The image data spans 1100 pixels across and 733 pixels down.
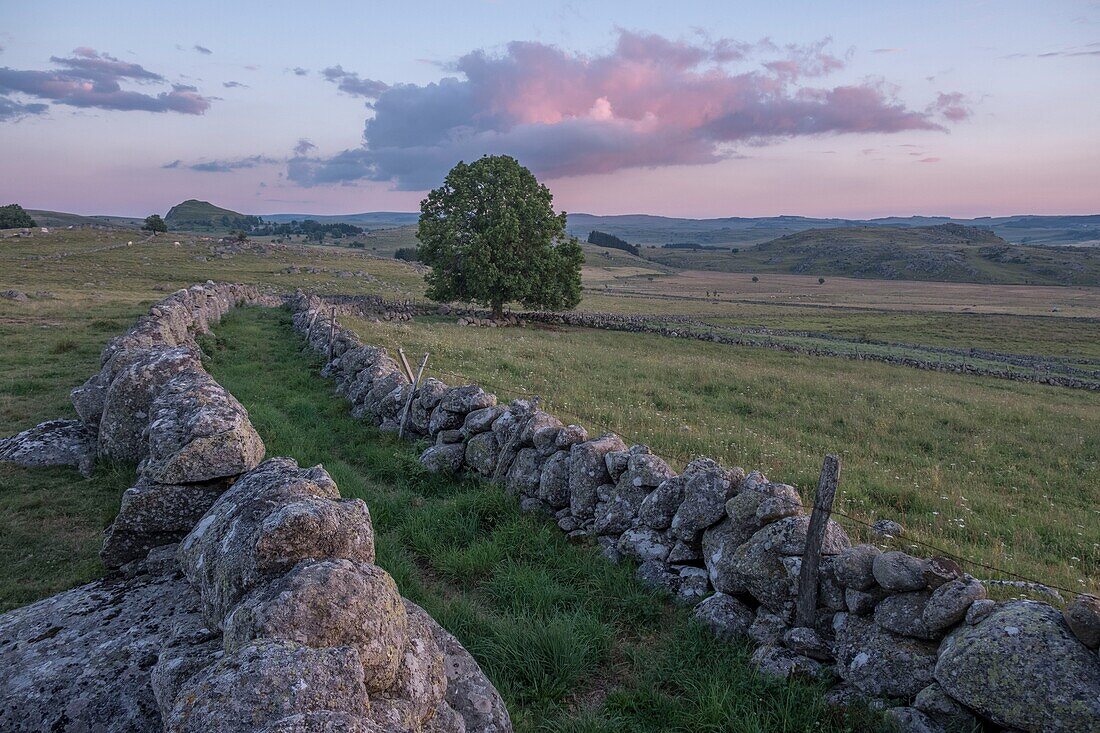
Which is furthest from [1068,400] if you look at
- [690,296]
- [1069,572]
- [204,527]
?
[690,296]

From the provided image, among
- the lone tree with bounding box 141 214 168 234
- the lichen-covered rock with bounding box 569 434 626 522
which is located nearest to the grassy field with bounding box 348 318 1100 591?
the lichen-covered rock with bounding box 569 434 626 522

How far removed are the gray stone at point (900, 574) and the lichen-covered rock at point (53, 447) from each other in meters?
11.4

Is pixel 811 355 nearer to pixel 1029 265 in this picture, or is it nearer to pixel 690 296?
pixel 690 296

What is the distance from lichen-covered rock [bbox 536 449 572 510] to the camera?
9789mm

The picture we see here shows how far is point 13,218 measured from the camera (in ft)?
341

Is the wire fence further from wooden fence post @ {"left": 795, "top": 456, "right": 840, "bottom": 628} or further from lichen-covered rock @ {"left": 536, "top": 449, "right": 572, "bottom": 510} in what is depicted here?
lichen-covered rock @ {"left": 536, "top": 449, "right": 572, "bottom": 510}

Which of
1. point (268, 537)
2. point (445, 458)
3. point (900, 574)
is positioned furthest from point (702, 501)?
point (445, 458)

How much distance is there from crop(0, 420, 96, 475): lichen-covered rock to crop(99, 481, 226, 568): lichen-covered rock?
14.1 ft

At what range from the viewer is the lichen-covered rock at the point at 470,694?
16.4ft

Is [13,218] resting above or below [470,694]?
above

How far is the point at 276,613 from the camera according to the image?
3.92 meters

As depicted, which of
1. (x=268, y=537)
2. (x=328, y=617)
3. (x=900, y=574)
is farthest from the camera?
(x=900, y=574)

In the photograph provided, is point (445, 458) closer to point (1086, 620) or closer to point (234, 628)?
point (234, 628)

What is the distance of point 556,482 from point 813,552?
4.31 meters
